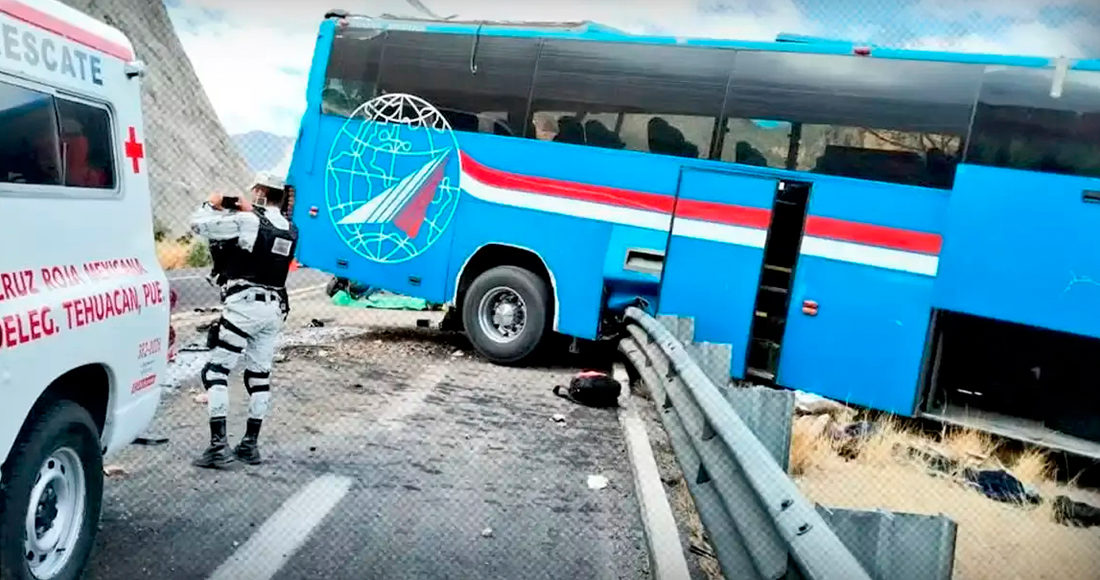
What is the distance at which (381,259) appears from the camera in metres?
10.1

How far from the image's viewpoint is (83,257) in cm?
348

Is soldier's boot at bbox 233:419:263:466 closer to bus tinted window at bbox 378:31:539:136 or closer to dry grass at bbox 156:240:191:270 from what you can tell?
bus tinted window at bbox 378:31:539:136

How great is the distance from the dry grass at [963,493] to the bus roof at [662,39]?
303cm

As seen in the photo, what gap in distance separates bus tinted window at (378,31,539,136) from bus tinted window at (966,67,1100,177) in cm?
420

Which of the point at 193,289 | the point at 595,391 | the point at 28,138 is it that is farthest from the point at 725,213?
the point at 193,289

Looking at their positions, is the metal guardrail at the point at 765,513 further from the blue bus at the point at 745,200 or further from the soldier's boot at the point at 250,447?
the blue bus at the point at 745,200

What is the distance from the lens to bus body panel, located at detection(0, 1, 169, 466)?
2979mm

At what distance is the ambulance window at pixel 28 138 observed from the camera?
10.0 feet

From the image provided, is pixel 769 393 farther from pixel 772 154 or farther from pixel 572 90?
pixel 572 90

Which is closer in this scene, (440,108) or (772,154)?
(772,154)

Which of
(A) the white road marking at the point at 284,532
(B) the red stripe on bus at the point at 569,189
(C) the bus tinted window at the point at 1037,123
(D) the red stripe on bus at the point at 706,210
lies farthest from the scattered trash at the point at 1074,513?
(A) the white road marking at the point at 284,532

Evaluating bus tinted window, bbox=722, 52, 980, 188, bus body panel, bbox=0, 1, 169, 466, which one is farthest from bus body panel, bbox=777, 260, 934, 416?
bus body panel, bbox=0, 1, 169, 466

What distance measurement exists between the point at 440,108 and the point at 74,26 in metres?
6.27

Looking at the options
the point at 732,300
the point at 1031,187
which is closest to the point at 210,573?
the point at 732,300
